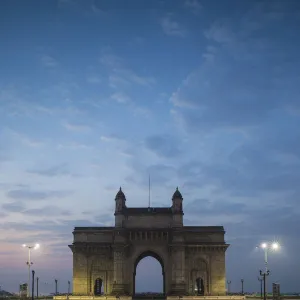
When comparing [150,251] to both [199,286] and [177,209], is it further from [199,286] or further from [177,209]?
[199,286]

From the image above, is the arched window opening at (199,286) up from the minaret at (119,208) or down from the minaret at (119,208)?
down

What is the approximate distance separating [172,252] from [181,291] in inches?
237

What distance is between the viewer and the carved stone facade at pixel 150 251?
80.4 m

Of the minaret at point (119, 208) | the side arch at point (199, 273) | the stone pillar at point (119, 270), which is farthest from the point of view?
the minaret at point (119, 208)

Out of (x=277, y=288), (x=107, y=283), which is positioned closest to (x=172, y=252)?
(x=107, y=283)

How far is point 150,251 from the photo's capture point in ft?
272

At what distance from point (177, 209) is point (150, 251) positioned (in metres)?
8.12

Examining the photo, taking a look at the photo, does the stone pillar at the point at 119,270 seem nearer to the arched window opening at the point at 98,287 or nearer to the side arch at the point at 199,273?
the arched window opening at the point at 98,287

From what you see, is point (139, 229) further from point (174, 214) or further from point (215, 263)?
point (215, 263)

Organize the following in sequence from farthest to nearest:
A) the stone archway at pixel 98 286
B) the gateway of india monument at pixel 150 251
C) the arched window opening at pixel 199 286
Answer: the stone archway at pixel 98 286 < the arched window opening at pixel 199 286 < the gateway of india monument at pixel 150 251

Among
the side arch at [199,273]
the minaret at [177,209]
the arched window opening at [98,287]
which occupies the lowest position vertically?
the arched window opening at [98,287]

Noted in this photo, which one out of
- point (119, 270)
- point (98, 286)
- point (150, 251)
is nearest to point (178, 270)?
point (150, 251)

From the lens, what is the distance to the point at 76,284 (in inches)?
3194

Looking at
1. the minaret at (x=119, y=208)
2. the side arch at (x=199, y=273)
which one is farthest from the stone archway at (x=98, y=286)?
the side arch at (x=199, y=273)
